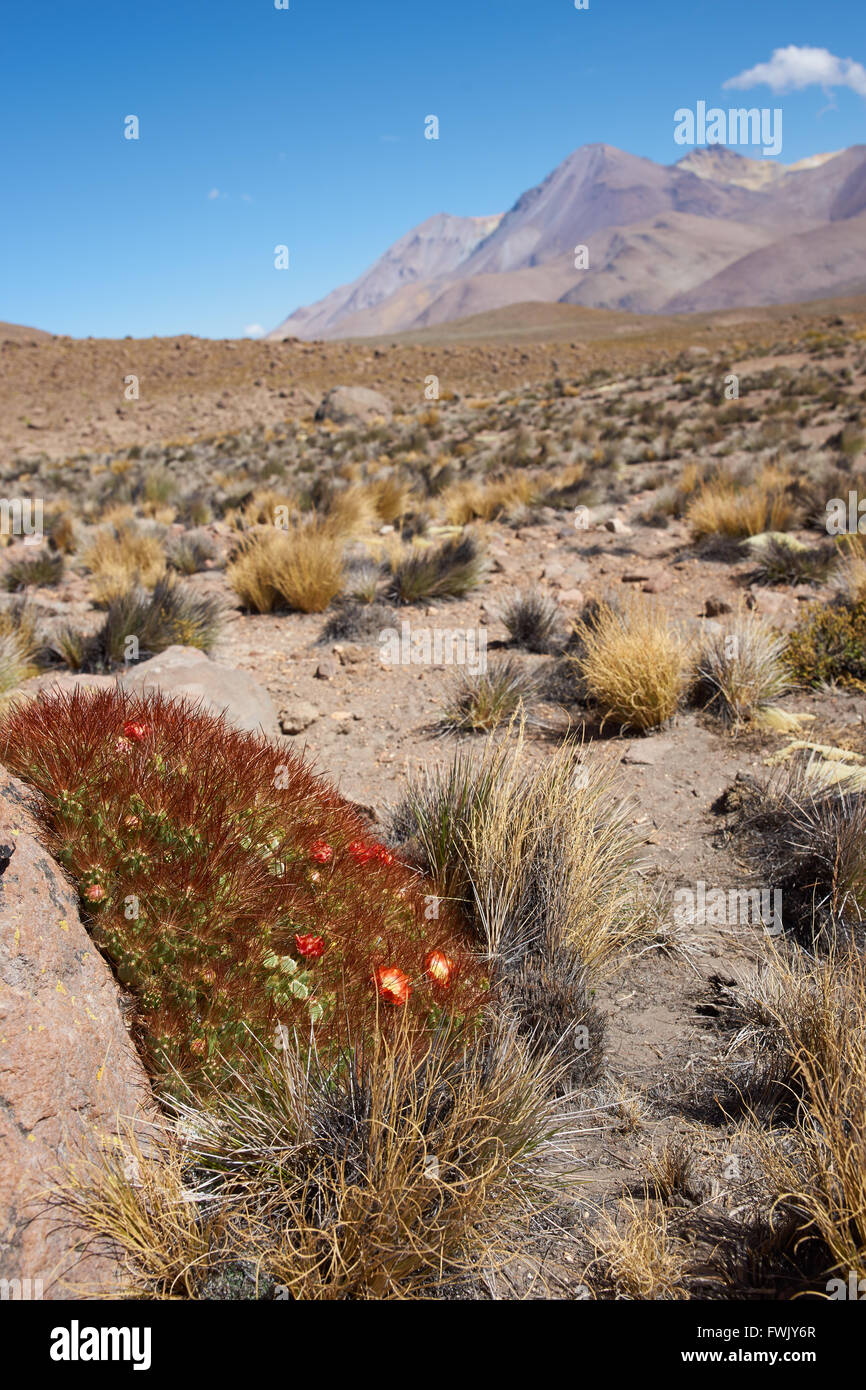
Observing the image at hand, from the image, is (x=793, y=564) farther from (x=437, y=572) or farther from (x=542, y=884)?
(x=542, y=884)

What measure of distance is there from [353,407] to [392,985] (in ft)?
94.3

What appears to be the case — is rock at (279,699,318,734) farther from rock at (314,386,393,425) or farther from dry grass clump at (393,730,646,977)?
rock at (314,386,393,425)

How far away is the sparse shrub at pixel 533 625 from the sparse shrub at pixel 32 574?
575cm

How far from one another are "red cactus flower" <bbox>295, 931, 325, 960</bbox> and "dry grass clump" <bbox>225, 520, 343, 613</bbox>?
19.5 feet

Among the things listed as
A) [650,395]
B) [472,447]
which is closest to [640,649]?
[472,447]

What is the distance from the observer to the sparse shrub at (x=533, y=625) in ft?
22.3

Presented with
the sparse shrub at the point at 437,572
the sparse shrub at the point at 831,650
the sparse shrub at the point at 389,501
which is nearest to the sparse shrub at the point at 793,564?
the sparse shrub at the point at 831,650

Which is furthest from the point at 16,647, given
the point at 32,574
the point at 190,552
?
the point at 190,552

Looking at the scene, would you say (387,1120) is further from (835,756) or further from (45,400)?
(45,400)

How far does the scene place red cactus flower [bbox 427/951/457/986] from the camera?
2.58 meters

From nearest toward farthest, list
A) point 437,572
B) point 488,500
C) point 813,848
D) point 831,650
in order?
point 813,848 < point 831,650 < point 437,572 < point 488,500

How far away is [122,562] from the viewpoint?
30.7ft

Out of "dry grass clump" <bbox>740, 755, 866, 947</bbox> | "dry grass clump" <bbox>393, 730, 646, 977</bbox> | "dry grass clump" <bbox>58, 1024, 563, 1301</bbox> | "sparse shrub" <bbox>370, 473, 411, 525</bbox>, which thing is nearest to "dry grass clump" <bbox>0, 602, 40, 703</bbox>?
"dry grass clump" <bbox>393, 730, 646, 977</bbox>

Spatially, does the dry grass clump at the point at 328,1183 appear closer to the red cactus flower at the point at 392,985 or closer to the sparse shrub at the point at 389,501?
the red cactus flower at the point at 392,985
